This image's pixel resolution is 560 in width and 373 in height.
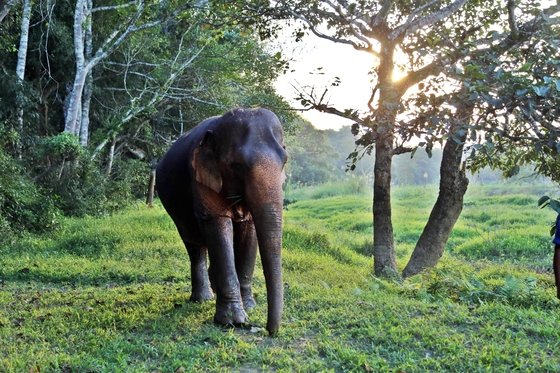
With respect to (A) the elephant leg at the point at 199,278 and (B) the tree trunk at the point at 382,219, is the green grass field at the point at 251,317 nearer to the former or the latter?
(A) the elephant leg at the point at 199,278

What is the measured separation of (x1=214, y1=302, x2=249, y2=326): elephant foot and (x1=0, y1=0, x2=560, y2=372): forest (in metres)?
0.13

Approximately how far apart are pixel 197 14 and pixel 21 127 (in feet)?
19.1

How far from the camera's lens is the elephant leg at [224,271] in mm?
6301

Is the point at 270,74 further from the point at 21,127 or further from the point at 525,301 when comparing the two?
the point at 525,301

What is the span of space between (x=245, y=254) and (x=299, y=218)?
18.6m

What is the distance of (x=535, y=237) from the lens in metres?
17.2

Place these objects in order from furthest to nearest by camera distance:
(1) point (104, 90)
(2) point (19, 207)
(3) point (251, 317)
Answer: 1. (1) point (104, 90)
2. (2) point (19, 207)
3. (3) point (251, 317)

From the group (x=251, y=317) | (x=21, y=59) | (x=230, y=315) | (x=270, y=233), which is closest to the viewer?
(x=270, y=233)

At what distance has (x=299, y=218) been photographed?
25.5 m

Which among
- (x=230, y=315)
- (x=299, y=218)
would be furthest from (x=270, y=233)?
(x=299, y=218)

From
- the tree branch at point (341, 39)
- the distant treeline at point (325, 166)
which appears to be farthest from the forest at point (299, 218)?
the distant treeline at point (325, 166)

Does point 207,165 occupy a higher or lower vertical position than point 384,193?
higher

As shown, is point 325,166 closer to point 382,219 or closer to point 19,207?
point 19,207

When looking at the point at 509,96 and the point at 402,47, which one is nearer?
the point at 509,96
